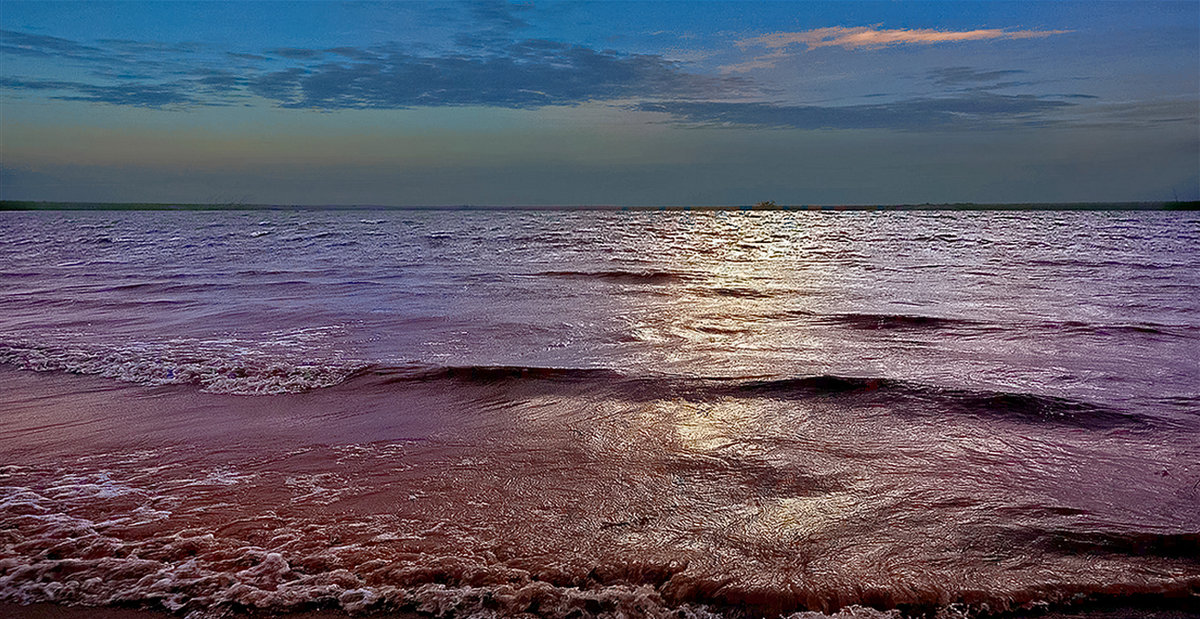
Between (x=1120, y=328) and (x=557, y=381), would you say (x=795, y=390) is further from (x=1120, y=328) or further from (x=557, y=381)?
(x=1120, y=328)

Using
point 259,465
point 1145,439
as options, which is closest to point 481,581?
point 259,465

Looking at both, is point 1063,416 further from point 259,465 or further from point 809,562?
point 259,465

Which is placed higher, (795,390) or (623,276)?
(623,276)

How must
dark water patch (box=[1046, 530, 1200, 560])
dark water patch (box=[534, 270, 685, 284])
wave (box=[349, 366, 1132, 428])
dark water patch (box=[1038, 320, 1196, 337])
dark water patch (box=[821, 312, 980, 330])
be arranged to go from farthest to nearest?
dark water patch (box=[534, 270, 685, 284]) < dark water patch (box=[821, 312, 980, 330]) < dark water patch (box=[1038, 320, 1196, 337]) < wave (box=[349, 366, 1132, 428]) < dark water patch (box=[1046, 530, 1200, 560])

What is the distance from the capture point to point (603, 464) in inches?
153

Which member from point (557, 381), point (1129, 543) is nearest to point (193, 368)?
point (557, 381)

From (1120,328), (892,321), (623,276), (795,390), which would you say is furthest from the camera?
(623,276)

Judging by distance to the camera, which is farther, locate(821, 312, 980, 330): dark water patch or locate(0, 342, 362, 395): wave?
locate(821, 312, 980, 330): dark water patch

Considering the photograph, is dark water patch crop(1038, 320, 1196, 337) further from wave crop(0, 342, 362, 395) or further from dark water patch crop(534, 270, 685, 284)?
wave crop(0, 342, 362, 395)

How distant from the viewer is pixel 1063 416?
4.79 metres

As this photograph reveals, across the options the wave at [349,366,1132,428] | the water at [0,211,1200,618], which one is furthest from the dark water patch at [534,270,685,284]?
the wave at [349,366,1132,428]

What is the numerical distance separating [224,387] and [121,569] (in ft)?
10.3

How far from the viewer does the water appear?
269cm

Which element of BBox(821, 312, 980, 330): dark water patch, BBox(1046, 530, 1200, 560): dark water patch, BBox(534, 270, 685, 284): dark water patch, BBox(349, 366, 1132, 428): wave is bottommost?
BBox(1046, 530, 1200, 560): dark water patch
